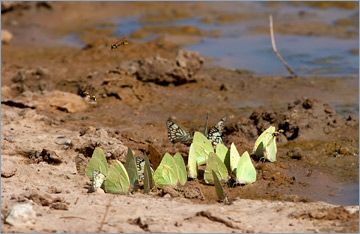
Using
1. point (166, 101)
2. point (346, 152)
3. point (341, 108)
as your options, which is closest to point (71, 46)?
point (166, 101)

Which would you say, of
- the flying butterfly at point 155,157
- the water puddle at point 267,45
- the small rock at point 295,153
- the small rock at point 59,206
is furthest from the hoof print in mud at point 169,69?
the small rock at point 59,206

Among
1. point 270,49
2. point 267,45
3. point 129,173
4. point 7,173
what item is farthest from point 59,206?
point 267,45

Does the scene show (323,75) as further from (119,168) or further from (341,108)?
(119,168)

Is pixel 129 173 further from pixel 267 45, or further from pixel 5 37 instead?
pixel 5 37

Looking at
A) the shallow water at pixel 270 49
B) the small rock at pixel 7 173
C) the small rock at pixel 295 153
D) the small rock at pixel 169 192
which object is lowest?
the shallow water at pixel 270 49

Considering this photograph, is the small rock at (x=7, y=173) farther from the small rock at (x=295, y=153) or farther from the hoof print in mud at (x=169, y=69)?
the hoof print in mud at (x=169, y=69)

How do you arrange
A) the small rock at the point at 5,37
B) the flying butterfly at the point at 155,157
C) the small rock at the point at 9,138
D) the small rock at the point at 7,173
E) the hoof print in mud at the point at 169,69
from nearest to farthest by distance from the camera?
the small rock at the point at 7,173 < the flying butterfly at the point at 155,157 < the small rock at the point at 9,138 < the hoof print in mud at the point at 169,69 < the small rock at the point at 5,37

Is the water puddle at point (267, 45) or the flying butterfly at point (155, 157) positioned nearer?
the flying butterfly at point (155, 157)
